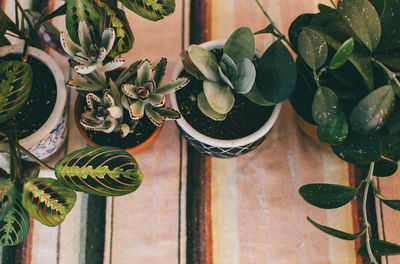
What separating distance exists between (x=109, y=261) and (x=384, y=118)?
0.62m

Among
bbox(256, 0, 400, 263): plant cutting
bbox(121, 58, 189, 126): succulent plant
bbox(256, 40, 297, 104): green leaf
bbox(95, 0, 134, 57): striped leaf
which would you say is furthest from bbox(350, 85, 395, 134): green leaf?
bbox(95, 0, 134, 57): striped leaf

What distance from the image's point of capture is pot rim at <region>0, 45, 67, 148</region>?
0.66 metres

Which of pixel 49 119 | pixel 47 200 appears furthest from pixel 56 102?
pixel 47 200

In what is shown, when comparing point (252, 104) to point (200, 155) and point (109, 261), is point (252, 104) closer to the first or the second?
point (200, 155)

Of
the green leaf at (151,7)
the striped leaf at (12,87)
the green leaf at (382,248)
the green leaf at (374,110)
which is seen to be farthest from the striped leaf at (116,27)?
the green leaf at (382,248)

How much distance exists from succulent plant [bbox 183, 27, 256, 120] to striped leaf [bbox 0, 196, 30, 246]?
1.13ft

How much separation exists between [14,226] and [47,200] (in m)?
0.09

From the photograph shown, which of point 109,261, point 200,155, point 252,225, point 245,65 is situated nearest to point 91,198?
point 109,261

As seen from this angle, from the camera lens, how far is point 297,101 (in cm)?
67

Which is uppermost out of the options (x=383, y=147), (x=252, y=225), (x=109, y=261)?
(x=383, y=147)

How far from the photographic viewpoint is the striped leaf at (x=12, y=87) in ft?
1.92

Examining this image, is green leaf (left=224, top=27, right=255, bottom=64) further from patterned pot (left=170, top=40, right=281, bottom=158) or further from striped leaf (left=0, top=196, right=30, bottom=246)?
striped leaf (left=0, top=196, right=30, bottom=246)

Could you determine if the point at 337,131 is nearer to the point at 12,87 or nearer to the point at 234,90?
the point at 234,90

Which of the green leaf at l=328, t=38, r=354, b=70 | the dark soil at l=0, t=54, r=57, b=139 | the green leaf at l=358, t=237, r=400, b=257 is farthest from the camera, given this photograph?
the dark soil at l=0, t=54, r=57, b=139
